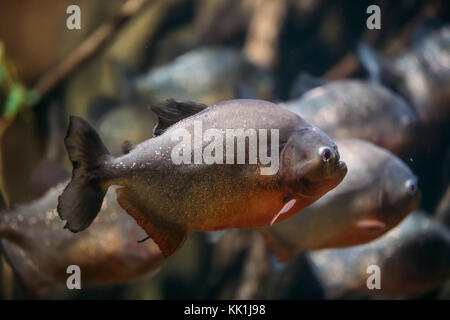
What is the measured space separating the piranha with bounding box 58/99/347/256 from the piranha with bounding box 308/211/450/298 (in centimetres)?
166

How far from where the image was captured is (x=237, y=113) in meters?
1.28

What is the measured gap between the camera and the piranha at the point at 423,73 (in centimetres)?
287

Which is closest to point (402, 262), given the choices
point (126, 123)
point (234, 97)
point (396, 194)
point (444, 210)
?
point (444, 210)

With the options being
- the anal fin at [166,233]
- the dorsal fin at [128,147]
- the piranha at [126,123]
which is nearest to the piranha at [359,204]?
the anal fin at [166,233]

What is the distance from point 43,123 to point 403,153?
9.58 feet

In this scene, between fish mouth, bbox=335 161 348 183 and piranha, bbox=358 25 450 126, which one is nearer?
fish mouth, bbox=335 161 348 183

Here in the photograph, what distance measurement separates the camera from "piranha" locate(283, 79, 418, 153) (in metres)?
2.32

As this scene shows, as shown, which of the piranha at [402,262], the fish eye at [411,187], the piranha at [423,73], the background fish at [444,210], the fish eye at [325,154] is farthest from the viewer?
the background fish at [444,210]

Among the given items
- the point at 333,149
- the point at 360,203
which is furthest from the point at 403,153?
the point at 333,149

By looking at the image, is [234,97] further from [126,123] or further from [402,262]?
[402,262]

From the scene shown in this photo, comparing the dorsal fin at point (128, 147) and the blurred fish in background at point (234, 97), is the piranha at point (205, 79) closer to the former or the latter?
the blurred fish in background at point (234, 97)

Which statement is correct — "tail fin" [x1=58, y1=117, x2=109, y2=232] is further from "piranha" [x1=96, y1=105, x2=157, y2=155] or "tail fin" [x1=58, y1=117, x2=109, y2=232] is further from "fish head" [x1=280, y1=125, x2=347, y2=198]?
"piranha" [x1=96, y1=105, x2=157, y2=155]

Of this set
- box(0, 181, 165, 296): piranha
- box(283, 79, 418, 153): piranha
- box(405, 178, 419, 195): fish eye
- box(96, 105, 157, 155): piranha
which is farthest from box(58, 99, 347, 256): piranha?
box(96, 105, 157, 155): piranha

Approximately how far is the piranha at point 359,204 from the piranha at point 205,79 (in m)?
1.48
